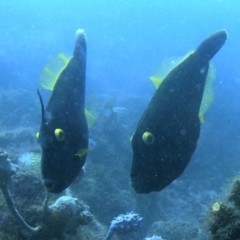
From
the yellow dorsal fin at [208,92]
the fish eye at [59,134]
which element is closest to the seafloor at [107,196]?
the fish eye at [59,134]


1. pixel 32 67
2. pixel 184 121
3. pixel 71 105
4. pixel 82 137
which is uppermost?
pixel 184 121

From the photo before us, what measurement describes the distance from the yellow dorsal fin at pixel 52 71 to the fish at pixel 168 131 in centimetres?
81

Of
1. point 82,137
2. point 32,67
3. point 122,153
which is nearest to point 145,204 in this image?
point 122,153

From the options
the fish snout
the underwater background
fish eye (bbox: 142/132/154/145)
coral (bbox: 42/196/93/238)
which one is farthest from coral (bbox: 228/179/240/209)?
coral (bbox: 42/196/93/238)

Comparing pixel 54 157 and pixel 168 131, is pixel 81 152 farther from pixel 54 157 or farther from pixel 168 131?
pixel 168 131

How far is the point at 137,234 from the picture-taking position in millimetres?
8156

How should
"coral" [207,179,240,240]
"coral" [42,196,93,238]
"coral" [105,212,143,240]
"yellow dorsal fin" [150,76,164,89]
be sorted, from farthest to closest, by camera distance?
"coral" [105,212,143,240]
"coral" [42,196,93,238]
"coral" [207,179,240,240]
"yellow dorsal fin" [150,76,164,89]

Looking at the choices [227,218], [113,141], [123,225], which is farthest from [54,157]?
[113,141]

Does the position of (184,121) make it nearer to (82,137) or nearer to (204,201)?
(82,137)

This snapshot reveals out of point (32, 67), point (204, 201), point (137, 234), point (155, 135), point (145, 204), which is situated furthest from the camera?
point (32, 67)

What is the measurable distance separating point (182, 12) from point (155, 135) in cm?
9078

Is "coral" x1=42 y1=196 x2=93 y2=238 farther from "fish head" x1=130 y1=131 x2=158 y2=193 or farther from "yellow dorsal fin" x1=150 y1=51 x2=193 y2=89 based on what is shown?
"yellow dorsal fin" x1=150 y1=51 x2=193 y2=89

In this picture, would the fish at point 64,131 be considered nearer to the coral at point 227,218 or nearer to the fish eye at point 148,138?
the fish eye at point 148,138

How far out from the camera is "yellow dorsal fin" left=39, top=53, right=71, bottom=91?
7.27ft
